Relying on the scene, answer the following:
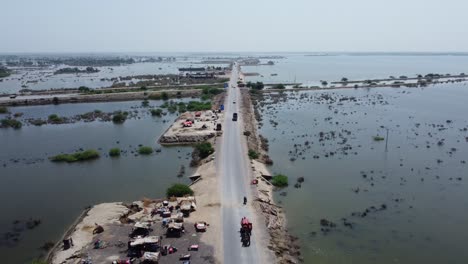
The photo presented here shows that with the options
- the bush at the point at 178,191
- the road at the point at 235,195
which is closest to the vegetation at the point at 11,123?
the road at the point at 235,195

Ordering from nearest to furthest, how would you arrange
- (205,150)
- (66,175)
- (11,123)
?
(66,175), (205,150), (11,123)

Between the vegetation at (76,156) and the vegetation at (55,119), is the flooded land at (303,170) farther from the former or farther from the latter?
the vegetation at (55,119)

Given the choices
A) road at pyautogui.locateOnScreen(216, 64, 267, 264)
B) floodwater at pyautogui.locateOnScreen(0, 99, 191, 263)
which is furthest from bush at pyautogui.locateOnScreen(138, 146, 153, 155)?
road at pyautogui.locateOnScreen(216, 64, 267, 264)

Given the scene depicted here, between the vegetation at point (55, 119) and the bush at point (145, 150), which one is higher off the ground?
the vegetation at point (55, 119)

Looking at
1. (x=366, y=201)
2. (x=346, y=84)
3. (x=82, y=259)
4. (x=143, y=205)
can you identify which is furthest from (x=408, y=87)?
(x=82, y=259)

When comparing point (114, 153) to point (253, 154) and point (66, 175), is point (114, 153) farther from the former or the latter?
point (253, 154)

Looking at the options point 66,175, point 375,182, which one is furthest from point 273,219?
point 66,175
